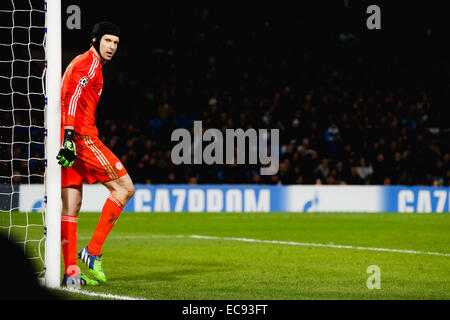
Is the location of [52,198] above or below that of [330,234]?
above

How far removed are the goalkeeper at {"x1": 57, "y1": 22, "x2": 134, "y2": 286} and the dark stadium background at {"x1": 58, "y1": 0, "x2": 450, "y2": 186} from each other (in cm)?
1190

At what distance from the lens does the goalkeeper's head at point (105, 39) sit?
634 cm

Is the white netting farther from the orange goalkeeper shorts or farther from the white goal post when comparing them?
the white goal post

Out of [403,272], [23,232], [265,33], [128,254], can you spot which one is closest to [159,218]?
[23,232]

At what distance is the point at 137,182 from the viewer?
731 inches

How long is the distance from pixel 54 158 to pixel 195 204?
1180 cm

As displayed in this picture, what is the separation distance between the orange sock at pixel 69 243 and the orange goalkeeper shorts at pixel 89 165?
0.29 m

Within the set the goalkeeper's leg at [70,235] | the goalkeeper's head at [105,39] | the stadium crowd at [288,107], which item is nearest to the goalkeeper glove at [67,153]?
the goalkeeper's leg at [70,235]

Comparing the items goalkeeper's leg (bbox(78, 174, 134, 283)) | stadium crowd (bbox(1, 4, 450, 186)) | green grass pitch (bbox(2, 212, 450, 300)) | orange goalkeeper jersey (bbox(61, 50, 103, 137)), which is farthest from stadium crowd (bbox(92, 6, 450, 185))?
orange goalkeeper jersey (bbox(61, 50, 103, 137))

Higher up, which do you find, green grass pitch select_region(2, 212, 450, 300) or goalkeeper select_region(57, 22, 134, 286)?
goalkeeper select_region(57, 22, 134, 286)

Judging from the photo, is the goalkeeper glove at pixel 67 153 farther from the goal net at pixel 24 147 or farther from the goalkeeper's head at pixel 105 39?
the goalkeeper's head at pixel 105 39

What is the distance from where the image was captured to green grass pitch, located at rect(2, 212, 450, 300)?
19.6ft

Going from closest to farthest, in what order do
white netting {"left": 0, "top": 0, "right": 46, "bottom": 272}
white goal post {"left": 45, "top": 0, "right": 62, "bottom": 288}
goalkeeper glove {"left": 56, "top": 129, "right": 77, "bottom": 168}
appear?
goalkeeper glove {"left": 56, "top": 129, "right": 77, "bottom": 168}
white goal post {"left": 45, "top": 0, "right": 62, "bottom": 288}
white netting {"left": 0, "top": 0, "right": 46, "bottom": 272}
